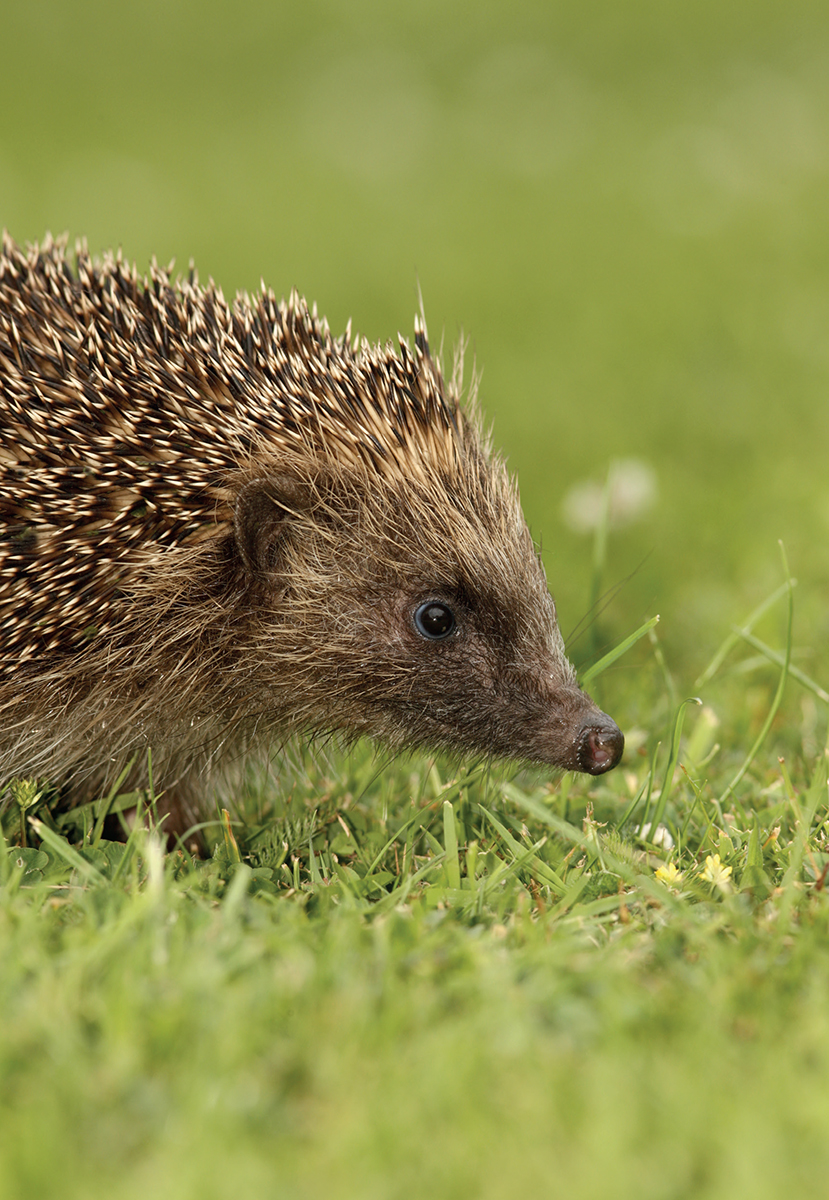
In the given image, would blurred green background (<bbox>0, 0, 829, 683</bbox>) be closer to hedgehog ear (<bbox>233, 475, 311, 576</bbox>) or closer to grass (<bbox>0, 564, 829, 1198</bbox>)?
hedgehog ear (<bbox>233, 475, 311, 576</bbox>)

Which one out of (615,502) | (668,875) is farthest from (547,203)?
(668,875)

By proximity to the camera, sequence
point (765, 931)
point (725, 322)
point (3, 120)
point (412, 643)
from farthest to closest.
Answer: point (3, 120)
point (725, 322)
point (412, 643)
point (765, 931)

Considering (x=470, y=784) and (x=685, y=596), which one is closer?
(x=470, y=784)

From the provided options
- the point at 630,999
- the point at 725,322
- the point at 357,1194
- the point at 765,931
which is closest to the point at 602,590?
the point at 765,931

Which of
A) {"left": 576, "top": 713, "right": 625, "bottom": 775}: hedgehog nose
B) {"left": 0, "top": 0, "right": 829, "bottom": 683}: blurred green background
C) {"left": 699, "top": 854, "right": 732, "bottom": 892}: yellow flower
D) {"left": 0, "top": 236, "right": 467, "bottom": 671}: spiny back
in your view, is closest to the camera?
{"left": 699, "top": 854, "right": 732, "bottom": 892}: yellow flower

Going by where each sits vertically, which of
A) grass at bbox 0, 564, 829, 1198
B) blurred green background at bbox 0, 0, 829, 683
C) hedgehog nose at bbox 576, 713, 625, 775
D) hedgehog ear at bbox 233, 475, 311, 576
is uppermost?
blurred green background at bbox 0, 0, 829, 683

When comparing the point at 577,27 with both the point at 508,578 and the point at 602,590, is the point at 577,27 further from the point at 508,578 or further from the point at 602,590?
the point at 508,578

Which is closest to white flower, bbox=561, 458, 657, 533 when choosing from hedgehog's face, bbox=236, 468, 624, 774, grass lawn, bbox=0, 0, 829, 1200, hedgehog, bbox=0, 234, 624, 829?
grass lawn, bbox=0, 0, 829, 1200

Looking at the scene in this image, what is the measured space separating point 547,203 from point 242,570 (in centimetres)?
1503

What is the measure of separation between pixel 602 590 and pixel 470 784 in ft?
7.53

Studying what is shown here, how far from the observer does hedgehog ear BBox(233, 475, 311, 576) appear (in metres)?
4.25

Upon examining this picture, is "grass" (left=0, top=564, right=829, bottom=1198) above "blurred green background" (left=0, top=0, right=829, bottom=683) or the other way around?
the other way around

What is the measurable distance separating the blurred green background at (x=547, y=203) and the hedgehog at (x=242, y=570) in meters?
1.82

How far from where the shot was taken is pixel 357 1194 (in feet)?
7.31
